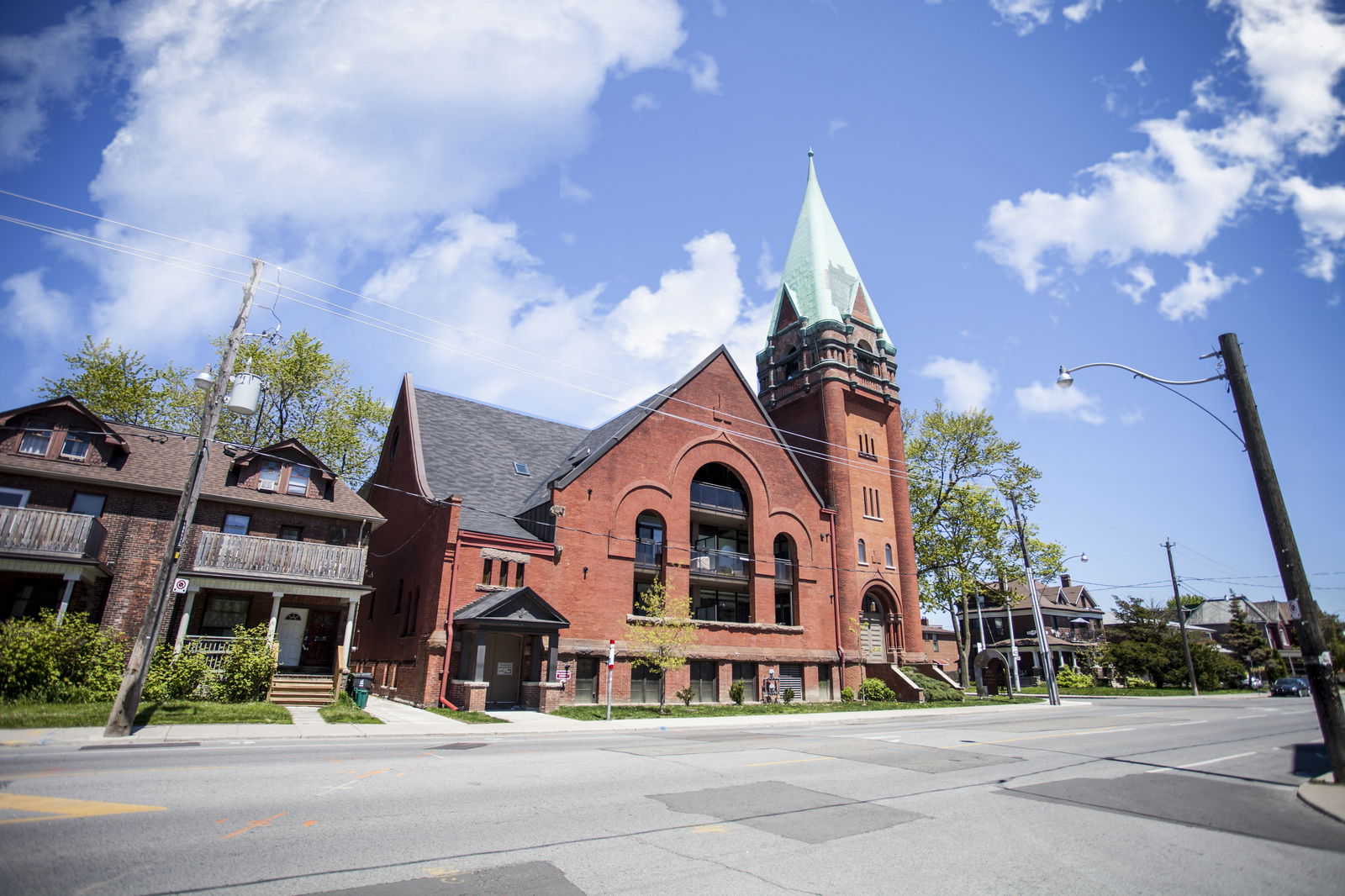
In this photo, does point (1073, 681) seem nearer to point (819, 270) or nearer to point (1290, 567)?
point (819, 270)

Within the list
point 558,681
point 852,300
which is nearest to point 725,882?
point 558,681

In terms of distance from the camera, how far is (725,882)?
5.18 m

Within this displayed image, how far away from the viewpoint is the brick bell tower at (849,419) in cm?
3753

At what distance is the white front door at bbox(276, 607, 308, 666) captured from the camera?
2492cm

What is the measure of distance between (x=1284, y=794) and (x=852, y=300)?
124 ft

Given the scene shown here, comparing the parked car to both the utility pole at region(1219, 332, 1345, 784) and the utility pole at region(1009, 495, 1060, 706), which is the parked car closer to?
the utility pole at region(1009, 495, 1060, 706)

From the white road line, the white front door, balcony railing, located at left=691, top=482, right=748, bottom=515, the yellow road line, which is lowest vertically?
the white road line

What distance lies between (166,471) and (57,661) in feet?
25.0

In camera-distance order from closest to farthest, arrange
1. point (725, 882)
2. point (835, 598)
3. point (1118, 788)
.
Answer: point (725, 882), point (1118, 788), point (835, 598)

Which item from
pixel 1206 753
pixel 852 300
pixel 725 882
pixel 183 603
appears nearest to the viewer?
pixel 725 882

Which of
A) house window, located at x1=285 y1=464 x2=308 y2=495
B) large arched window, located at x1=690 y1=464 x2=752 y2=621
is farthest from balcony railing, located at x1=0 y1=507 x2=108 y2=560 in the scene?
large arched window, located at x1=690 y1=464 x2=752 y2=621

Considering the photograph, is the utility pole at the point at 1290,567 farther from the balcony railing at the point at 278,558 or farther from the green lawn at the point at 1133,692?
the green lawn at the point at 1133,692

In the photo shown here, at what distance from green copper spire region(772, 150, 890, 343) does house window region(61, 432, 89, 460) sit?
36.2 m

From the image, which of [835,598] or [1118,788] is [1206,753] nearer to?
[1118,788]
